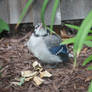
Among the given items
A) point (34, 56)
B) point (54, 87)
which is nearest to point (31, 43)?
point (34, 56)

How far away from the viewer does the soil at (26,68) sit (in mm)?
2439

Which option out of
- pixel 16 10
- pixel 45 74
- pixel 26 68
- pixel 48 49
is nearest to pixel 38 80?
pixel 45 74

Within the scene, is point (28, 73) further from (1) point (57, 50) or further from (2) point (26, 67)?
(1) point (57, 50)

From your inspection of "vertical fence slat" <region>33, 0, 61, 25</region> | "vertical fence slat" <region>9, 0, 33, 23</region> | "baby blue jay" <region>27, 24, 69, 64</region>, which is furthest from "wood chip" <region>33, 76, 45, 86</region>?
"vertical fence slat" <region>9, 0, 33, 23</region>

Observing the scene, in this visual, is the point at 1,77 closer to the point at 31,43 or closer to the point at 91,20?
the point at 31,43

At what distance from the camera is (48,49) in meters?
2.84

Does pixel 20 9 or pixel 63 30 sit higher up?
pixel 20 9

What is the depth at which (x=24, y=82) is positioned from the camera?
2.54 meters

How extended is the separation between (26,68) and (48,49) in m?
0.32

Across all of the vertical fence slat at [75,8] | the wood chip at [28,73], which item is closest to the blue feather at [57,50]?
the wood chip at [28,73]

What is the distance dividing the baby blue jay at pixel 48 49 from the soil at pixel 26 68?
12cm

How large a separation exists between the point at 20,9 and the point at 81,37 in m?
2.34

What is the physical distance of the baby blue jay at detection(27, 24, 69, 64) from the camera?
284 cm

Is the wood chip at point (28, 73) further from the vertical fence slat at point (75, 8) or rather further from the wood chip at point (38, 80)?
the vertical fence slat at point (75, 8)
